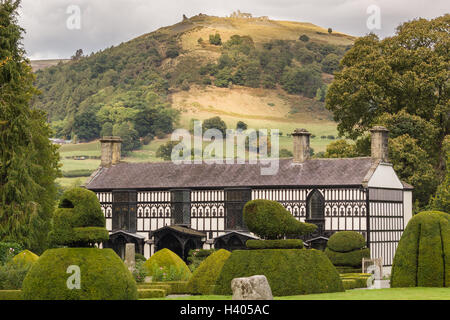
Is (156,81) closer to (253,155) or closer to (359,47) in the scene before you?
(253,155)

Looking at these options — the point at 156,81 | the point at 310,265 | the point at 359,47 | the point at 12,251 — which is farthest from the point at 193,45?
the point at 310,265

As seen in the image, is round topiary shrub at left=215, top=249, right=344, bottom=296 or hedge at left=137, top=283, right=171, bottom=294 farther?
hedge at left=137, top=283, right=171, bottom=294

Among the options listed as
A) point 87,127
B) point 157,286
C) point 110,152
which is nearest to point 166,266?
point 157,286

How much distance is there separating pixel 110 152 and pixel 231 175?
394 inches

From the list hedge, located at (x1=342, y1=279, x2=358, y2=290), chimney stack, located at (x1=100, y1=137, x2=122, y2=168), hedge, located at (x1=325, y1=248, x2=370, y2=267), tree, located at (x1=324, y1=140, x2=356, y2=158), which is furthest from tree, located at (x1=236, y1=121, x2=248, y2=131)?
hedge, located at (x1=342, y1=279, x2=358, y2=290)

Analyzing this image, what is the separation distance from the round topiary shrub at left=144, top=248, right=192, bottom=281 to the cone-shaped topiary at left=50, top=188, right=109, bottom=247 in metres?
11.6

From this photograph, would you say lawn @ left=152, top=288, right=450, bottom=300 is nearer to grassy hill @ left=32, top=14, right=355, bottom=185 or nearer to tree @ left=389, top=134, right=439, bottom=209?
tree @ left=389, top=134, right=439, bottom=209

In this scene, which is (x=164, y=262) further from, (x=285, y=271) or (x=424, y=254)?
(x=424, y=254)

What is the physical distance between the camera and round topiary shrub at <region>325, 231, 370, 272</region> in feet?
156

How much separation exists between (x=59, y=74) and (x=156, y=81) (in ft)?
82.6

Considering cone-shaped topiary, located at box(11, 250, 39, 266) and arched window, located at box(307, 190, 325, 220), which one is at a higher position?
arched window, located at box(307, 190, 325, 220)

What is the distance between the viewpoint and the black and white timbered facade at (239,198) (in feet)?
173

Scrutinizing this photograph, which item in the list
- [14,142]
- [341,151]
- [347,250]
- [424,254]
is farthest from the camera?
[341,151]

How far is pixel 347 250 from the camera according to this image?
47906mm
